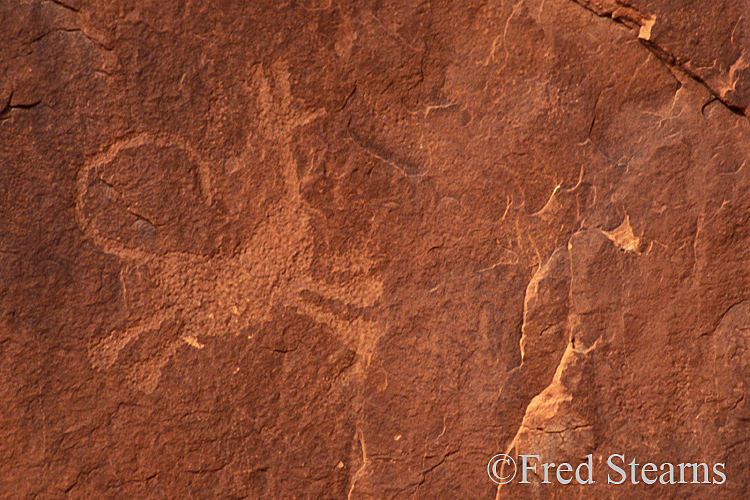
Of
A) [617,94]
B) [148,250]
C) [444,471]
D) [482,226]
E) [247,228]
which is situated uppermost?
[617,94]

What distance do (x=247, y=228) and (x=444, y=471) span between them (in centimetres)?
69

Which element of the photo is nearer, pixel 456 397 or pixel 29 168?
pixel 29 168

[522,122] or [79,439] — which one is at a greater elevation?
[522,122]

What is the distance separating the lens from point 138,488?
137cm

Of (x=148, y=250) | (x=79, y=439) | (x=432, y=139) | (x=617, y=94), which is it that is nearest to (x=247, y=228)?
(x=148, y=250)

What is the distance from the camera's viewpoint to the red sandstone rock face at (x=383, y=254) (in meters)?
1.34

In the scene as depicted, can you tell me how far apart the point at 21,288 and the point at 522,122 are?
1.12 metres

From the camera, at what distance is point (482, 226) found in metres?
1.41

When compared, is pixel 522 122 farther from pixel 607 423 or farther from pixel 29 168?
pixel 29 168

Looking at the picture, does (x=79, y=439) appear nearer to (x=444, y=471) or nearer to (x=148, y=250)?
(x=148, y=250)

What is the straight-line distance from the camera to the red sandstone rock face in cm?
134

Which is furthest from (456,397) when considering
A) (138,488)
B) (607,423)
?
(138,488)

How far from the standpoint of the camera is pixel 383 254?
1.40 meters

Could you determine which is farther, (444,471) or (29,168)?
(444,471)
